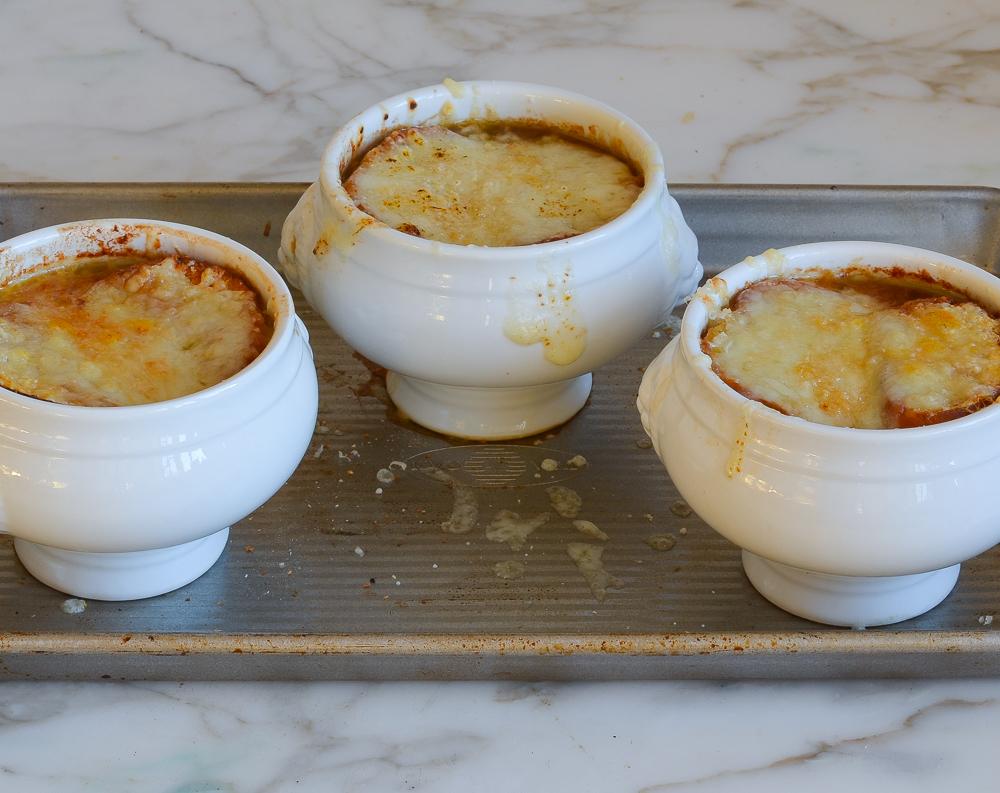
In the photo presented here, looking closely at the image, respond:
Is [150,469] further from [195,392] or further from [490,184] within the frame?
[490,184]

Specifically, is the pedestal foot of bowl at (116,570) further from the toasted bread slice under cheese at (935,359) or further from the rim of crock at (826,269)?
the toasted bread slice under cheese at (935,359)

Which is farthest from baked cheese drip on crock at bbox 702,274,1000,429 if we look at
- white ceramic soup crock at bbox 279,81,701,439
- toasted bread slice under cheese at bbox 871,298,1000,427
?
white ceramic soup crock at bbox 279,81,701,439

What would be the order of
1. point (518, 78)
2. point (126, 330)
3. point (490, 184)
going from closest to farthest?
point (126, 330)
point (490, 184)
point (518, 78)

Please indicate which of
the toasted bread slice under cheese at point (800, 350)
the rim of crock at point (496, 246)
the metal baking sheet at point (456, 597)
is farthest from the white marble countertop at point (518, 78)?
the rim of crock at point (496, 246)

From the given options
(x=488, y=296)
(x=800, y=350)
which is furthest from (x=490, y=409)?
(x=800, y=350)

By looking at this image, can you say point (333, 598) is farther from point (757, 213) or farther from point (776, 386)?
point (757, 213)

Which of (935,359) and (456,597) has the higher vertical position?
(935,359)

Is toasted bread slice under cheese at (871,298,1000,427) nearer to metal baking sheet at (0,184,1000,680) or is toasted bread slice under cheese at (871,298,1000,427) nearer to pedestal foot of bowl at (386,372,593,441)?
metal baking sheet at (0,184,1000,680)

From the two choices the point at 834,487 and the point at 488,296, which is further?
the point at 488,296
